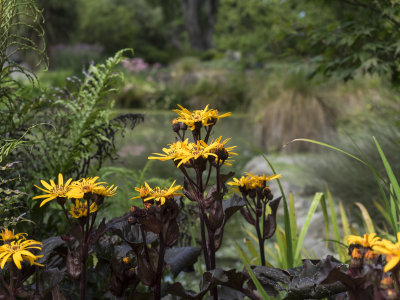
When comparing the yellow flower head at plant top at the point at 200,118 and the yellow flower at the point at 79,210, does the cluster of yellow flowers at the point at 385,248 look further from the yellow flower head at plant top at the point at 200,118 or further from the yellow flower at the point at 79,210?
the yellow flower at the point at 79,210

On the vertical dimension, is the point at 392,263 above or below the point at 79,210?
below

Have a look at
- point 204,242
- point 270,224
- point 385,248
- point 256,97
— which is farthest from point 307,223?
point 256,97

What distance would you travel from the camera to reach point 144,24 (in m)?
22.5

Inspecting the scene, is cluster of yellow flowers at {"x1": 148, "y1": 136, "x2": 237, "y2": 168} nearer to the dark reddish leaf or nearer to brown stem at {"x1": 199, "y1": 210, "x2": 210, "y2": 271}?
brown stem at {"x1": 199, "y1": 210, "x2": 210, "y2": 271}

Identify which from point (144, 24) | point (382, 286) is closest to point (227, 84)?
point (382, 286)

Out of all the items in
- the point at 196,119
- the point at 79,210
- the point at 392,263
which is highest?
the point at 196,119

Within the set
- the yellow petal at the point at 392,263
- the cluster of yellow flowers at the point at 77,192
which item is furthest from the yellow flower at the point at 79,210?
the yellow petal at the point at 392,263

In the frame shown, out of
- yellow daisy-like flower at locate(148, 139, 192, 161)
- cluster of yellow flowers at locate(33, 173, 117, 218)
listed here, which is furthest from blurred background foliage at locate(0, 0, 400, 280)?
yellow daisy-like flower at locate(148, 139, 192, 161)

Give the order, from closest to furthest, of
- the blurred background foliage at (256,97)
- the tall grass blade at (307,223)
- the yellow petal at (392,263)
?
the yellow petal at (392,263)
the tall grass blade at (307,223)
the blurred background foliage at (256,97)

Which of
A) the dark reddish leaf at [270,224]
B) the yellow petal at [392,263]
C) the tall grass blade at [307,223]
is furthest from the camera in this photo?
the tall grass blade at [307,223]

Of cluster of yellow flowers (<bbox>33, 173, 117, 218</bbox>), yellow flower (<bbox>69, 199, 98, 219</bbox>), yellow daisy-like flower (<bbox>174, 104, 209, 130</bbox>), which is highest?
yellow daisy-like flower (<bbox>174, 104, 209, 130</bbox>)

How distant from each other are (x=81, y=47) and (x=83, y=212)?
1606 cm

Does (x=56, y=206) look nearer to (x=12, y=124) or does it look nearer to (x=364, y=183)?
(x=12, y=124)

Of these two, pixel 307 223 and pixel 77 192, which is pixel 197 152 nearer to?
pixel 77 192
